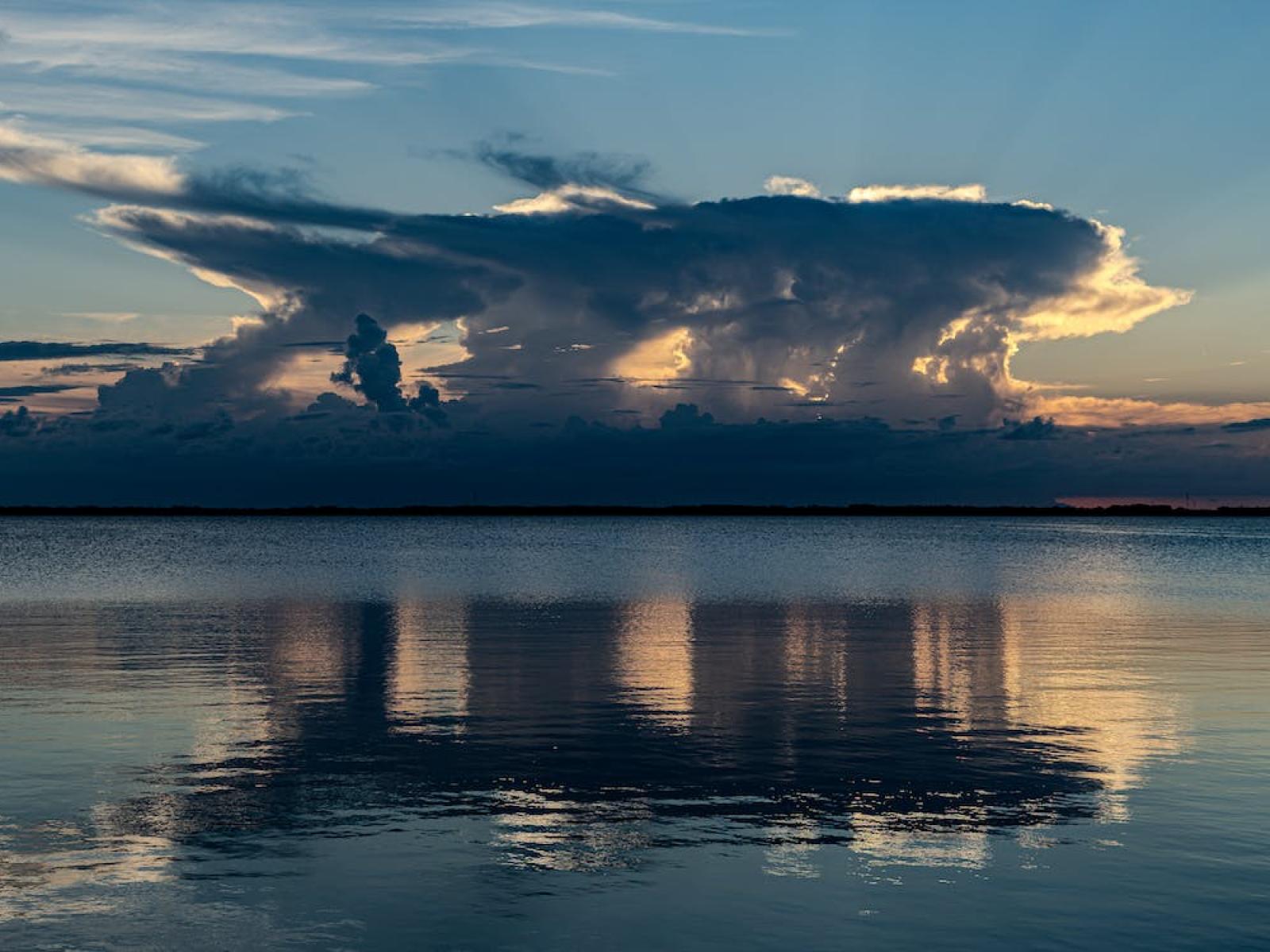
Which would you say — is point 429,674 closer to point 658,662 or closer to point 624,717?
point 658,662

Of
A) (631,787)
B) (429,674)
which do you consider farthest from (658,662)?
(631,787)

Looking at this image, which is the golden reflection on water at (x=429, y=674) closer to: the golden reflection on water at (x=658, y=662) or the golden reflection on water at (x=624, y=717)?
the golden reflection on water at (x=624, y=717)

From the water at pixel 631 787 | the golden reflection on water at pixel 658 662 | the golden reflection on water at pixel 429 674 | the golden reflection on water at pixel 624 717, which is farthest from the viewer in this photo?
the golden reflection on water at pixel 658 662

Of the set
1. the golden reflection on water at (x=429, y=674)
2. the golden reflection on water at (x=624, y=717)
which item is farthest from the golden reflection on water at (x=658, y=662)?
the golden reflection on water at (x=429, y=674)

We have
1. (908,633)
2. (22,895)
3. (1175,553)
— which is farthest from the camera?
(1175,553)

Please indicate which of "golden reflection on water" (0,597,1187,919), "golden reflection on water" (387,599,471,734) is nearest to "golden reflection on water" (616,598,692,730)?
"golden reflection on water" (0,597,1187,919)

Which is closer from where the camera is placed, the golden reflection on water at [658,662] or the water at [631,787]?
the water at [631,787]

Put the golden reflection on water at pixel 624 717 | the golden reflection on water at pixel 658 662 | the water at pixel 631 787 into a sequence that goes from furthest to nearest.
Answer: the golden reflection on water at pixel 658 662
the golden reflection on water at pixel 624 717
the water at pixel 631 787

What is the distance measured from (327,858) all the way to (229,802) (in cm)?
417

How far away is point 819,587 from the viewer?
88938mm

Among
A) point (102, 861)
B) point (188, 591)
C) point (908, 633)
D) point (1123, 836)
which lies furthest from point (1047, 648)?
point (188, 591)

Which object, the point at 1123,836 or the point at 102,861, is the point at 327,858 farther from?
the point at 1123,836

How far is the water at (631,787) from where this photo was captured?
54.6 ft

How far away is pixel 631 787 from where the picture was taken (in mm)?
23875
